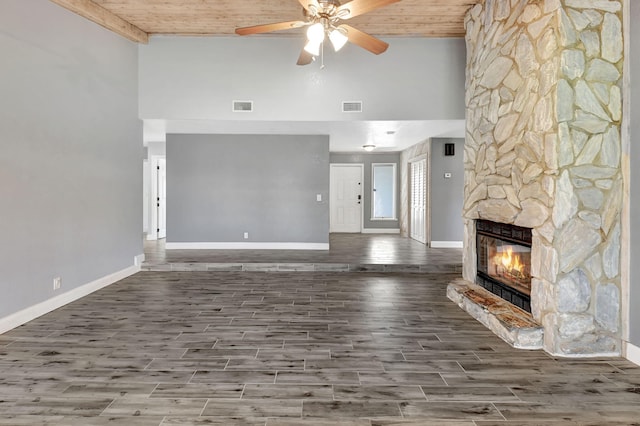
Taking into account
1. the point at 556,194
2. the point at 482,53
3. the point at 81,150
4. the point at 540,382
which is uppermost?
the point at 482,53

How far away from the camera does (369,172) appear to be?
1062 cm

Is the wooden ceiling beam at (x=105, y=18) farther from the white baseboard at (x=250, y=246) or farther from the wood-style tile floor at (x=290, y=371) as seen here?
the white baseboard at (x=250, y=246)

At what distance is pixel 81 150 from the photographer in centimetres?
421

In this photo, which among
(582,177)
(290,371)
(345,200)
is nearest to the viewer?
(290,371)

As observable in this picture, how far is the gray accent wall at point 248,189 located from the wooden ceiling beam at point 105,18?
235 cm

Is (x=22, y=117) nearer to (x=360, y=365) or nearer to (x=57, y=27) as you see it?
(x=57, y=27)

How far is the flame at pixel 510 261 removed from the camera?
3441 millimetres

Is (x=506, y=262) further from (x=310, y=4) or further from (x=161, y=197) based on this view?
(x=161, y=197)

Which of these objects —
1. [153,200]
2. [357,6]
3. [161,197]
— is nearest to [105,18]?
[357,6]

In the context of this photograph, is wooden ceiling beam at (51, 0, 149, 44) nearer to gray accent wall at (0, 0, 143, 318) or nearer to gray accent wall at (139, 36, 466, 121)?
gray accent wall at (0, 0, 143, 318)

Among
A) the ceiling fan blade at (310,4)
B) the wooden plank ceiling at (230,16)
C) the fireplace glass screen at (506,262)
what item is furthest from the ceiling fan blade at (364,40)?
the fireplace glass screen at (506,262)

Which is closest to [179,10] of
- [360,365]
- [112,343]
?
[112,343]

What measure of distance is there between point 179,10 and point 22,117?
2.26m

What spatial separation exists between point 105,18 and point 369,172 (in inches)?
293
